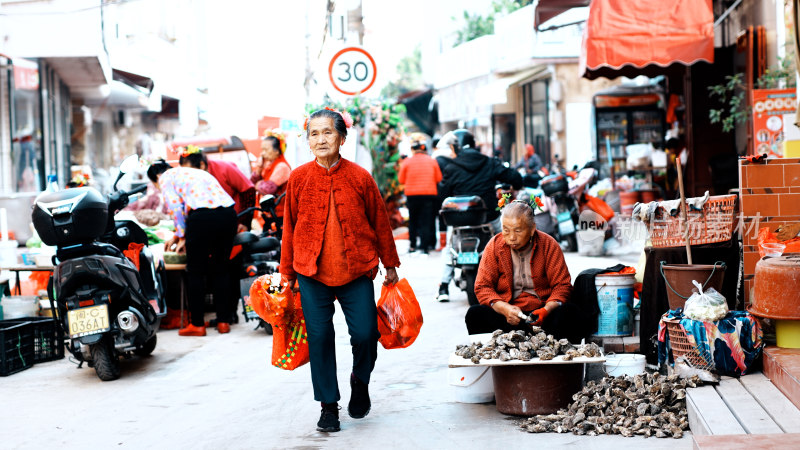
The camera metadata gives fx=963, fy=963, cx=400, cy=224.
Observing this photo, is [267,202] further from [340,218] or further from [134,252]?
[340,218]

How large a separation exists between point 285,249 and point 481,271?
54.7 inches

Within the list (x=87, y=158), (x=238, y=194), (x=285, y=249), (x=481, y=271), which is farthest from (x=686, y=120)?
(x=87, y=158)

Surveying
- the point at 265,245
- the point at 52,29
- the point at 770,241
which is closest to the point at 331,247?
the point at 770,241

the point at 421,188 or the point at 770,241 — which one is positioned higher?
the point at 421,188

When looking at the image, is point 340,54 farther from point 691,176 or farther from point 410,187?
point 691,176

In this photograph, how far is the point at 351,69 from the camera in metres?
13.1

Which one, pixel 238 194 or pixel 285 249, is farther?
pixel 238 194

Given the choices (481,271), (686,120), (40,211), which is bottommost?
(481,271)

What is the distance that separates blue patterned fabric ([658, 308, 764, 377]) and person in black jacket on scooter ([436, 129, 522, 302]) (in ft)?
17.7

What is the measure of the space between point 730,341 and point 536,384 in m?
1.19

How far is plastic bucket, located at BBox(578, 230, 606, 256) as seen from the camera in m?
15.0

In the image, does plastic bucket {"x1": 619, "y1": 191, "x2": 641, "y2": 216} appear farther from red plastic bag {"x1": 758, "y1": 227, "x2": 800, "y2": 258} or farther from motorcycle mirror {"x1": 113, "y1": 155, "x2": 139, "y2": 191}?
red plastic bag {"x1": 758, "y1": 227, "x2": 800, "y2": 258}

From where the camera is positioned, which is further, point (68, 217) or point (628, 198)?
point (628, 198)

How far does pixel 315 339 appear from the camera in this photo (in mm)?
5879
